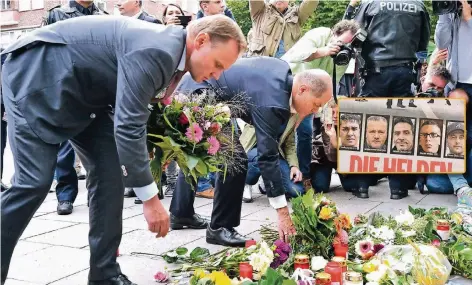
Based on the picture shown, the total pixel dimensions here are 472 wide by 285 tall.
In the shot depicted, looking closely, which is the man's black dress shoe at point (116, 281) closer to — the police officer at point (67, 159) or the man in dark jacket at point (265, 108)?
the man in dark jacket at point (265, 108)

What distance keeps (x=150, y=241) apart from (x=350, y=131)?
2.69 metres

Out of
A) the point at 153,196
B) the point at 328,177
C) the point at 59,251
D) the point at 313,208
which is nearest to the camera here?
the point at 153,196

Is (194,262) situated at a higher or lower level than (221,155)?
lower

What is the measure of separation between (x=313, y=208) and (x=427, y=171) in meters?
2.97

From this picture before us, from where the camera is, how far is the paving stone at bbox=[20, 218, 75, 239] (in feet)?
14.3

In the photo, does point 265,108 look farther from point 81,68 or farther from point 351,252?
point 81,68

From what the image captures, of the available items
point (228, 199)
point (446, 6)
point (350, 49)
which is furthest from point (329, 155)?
point (228, 199)

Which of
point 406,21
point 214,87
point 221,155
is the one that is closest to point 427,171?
point 406,21

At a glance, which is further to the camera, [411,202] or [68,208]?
[411,202]

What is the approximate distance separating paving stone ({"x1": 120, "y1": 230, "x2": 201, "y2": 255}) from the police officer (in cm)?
97

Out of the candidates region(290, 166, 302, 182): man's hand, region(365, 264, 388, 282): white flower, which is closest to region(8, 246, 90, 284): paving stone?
region(365, 264, 388, 282): white flower

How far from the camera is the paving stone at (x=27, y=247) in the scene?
12.6ft

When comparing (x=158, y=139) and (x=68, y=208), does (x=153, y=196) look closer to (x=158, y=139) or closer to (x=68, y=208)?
(x=158, y=139)

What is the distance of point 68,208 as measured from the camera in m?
5.02
